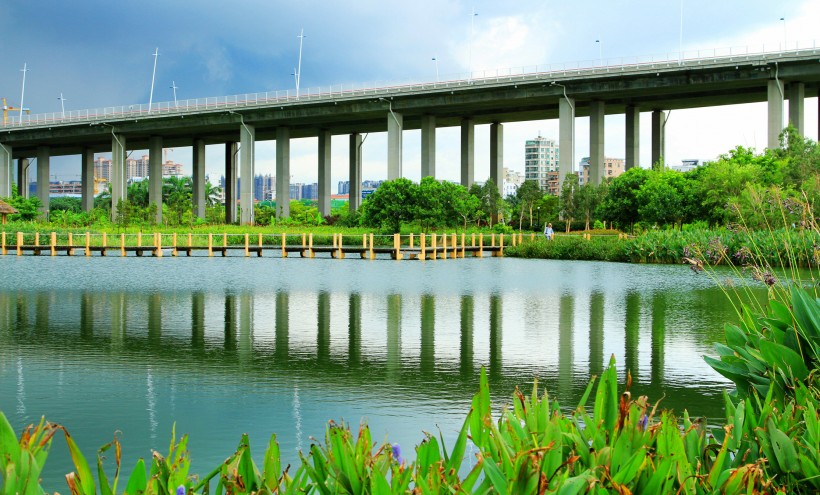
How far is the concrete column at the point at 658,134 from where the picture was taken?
84.0 m

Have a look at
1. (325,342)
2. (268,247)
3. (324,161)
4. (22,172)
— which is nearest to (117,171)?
(324,161)

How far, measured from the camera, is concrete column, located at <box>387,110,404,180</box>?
77812 mm

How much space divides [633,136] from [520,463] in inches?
3208

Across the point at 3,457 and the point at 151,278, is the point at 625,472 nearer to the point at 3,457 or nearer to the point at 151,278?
the point at 3,457

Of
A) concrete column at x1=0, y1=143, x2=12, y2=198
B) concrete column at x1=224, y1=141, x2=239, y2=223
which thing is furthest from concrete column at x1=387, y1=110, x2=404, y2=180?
concrete column at x1=0, y1=143, x2=12, y2=198

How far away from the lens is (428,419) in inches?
356

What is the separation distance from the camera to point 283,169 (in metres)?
90.1

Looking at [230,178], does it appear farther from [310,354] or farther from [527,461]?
[527,461]

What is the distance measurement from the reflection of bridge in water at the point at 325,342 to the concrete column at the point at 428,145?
60.0m

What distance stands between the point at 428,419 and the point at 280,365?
398 cm

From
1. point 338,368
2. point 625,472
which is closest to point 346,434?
point 625,472

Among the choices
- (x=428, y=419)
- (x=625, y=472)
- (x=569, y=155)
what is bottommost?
(x=428, y=419)

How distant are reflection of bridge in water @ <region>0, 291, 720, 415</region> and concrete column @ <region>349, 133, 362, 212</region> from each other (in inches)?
2999

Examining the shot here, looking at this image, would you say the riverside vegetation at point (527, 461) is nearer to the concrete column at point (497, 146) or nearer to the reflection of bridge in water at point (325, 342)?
the reflection of bridge in water at point (325, 342)
